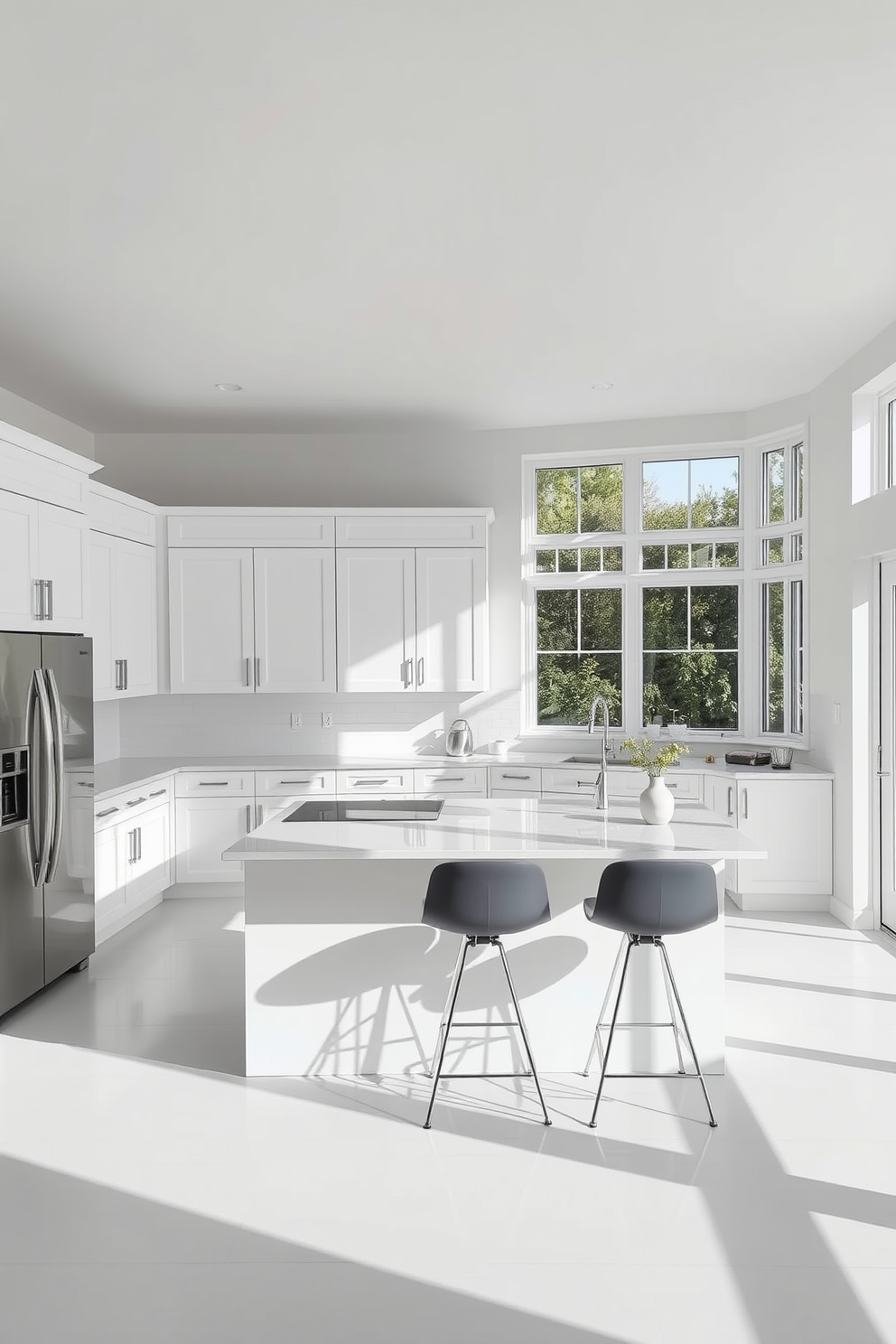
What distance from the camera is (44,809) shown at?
4391mm

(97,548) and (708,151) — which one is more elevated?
(708,151)

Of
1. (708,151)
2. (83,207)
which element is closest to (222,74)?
(83,207)

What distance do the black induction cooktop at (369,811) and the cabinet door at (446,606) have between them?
2.14m

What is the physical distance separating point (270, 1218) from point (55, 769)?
242 cm

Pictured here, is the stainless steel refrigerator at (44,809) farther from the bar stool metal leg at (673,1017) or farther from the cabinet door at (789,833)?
the cabinet door at (789,833)

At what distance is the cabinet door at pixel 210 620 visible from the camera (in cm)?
651

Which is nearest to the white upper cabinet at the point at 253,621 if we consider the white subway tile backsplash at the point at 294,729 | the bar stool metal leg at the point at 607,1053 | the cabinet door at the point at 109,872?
the white subway tile backsplash at the point at 294,729

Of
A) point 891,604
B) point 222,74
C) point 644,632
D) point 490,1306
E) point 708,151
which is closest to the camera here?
point 490,1306

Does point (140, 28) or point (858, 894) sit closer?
point (140, 28)

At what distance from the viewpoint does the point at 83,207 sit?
3.39m

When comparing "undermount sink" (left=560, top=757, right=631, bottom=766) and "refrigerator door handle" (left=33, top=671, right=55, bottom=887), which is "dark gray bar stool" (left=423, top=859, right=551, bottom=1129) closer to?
"refrigerator door handle" (left=33, top=671, right=55, bottom=887)

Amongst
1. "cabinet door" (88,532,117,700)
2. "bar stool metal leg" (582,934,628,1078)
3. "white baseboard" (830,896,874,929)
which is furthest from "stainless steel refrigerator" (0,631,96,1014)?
"white baseboard" (830,896,874,929)

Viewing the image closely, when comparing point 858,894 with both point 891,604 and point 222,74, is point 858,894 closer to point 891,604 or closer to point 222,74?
point 891,604

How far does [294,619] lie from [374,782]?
1.20 metres
